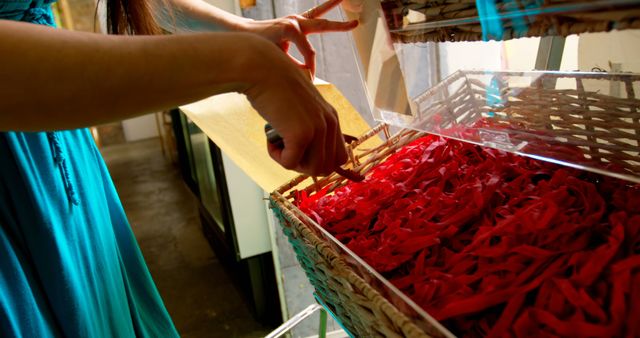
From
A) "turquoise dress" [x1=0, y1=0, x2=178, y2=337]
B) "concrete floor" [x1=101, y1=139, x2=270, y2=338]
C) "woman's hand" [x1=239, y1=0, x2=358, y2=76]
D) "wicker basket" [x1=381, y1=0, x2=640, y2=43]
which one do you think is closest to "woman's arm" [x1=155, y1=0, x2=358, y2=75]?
"woman's hand" [x1=239, y1=0, x2=358, y2=76]

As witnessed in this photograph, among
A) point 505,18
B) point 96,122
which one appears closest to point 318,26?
point 505,18

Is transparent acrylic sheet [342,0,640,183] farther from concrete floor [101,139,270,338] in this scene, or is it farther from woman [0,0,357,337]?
concrete floor [101,139,270,338]

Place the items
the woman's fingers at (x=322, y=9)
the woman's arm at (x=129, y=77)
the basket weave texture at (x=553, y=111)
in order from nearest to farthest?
1. the woman's arm at (x=129, y=77)
2. the basket weave texture at (x=553, y=111)
3. the woman's fingers at (x=322, y=9)

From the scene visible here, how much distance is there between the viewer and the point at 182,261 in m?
2.59

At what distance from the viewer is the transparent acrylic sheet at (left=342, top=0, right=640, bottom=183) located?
57 cm

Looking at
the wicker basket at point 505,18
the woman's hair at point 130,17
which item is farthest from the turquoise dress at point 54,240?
the wicker basket at point 505,18

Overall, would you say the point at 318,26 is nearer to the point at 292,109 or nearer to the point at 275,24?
the point at 275,24

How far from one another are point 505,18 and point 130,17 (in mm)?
625

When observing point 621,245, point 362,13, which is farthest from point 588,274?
point 362,13

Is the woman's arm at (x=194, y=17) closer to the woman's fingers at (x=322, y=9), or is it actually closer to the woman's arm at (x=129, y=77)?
the woman's fingers at (x=322, y=9)

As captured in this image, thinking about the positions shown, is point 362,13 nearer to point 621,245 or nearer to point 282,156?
point 282,156

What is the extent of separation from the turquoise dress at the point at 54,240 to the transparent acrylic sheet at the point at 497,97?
1.54ft

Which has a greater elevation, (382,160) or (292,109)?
(292,109)

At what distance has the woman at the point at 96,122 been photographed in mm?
347
